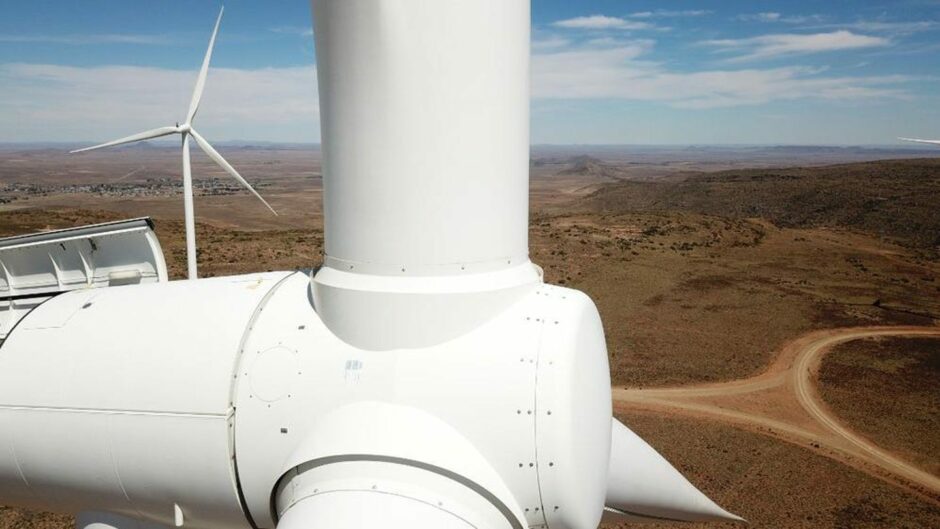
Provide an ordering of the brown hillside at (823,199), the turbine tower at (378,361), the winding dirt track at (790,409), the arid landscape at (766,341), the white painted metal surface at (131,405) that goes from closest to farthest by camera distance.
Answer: the turbine tower at (378,361), the white painted metal surface at (131,405), the arid landscape at (766,341), the winding dirt track at (790,409), the brown hillside at (823,199)

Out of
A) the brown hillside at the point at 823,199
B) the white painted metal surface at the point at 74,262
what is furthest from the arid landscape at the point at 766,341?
the white painted metal surface at the point at 74,262

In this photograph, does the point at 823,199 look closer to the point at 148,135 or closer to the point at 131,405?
the point at 148,135

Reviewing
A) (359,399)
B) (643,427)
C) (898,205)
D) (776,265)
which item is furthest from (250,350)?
(898,205)

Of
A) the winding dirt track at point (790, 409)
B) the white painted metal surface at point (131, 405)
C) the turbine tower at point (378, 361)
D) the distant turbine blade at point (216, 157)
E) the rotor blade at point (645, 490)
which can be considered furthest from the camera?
the winding dirt track at point (790, 409)

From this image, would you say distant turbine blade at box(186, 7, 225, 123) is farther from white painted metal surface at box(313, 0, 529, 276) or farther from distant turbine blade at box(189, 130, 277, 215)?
white painted metal surface at box(313, 0, 529, 276)

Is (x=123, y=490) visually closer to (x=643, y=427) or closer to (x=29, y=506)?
(x=29, y=506)

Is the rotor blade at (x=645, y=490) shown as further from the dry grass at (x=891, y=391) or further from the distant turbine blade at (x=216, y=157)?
the dry grass at (x=891, y=391)

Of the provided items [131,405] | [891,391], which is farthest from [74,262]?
[891,391]

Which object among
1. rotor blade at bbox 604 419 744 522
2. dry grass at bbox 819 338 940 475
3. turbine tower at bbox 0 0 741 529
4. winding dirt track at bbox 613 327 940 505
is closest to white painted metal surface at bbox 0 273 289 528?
turbine tower at bbox 0 0 741 529
